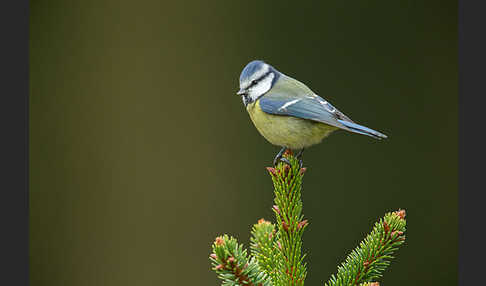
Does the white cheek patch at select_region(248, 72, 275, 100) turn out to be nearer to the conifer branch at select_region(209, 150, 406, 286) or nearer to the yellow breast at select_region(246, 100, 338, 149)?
the yellow breast at select_region(246, 100, 338, 149)

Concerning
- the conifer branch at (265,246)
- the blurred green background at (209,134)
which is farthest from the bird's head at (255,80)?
the blurred green background at (209,134)

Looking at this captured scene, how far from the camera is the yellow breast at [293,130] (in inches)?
40.5

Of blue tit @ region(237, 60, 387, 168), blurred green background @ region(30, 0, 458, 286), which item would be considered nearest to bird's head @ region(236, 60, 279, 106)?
blue tit @ region(237, 60, 387, 168)

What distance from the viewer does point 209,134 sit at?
1.78m

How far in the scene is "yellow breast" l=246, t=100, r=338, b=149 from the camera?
3.38 ft

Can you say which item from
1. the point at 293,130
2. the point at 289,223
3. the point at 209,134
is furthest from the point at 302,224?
the point at 209,134

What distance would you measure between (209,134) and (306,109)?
80 cm

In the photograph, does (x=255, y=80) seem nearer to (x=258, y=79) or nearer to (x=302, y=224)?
(x=258, y=79)

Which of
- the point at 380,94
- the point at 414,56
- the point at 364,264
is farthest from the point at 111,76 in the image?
the point at 364,264

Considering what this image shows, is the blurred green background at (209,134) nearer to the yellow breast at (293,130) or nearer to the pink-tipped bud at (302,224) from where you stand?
the yellow breast at (293,130)

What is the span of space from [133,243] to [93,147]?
38 cm

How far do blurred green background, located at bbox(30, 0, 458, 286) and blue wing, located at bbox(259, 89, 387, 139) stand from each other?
2.11 ft

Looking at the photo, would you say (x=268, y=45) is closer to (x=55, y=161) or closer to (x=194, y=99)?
(x=194, y=99)

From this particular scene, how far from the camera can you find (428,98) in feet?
5.50
